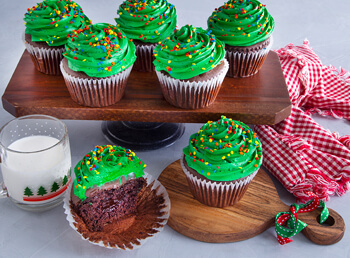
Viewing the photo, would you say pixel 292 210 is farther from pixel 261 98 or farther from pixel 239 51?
pixel 239 51

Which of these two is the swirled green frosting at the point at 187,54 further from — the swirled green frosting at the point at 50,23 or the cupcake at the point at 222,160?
the swirled green frosting at the point at 50,23

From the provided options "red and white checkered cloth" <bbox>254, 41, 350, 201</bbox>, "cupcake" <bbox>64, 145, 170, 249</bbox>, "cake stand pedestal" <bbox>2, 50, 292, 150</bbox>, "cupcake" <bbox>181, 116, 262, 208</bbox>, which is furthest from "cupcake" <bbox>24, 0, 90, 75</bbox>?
"red and white checkered cloth" <bbox>254, 41, 350, 201</bbox>

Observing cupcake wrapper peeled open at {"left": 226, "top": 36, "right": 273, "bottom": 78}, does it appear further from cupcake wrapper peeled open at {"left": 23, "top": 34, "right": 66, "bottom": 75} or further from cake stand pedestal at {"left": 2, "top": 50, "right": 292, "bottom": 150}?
cupcake wrapper peeled open at {"left": 23, "top": 34, "right": 66, "bottom": 75}

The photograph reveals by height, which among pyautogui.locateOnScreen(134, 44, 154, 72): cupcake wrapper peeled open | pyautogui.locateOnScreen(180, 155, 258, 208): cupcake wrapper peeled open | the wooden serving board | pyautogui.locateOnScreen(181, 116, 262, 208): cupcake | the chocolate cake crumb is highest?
pyautogui.locateOnScreen(134, 44, 154, 72): cupcake wrapper peeled open

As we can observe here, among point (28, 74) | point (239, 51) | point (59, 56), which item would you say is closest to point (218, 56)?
point (239, 51)

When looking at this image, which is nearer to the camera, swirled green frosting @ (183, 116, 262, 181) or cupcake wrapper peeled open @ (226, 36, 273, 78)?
swirled green frosting @ (183, 116, 262, 181)

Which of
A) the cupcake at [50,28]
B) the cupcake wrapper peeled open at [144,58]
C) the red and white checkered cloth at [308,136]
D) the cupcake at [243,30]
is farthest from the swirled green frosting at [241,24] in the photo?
the cupcake at [50,28]
